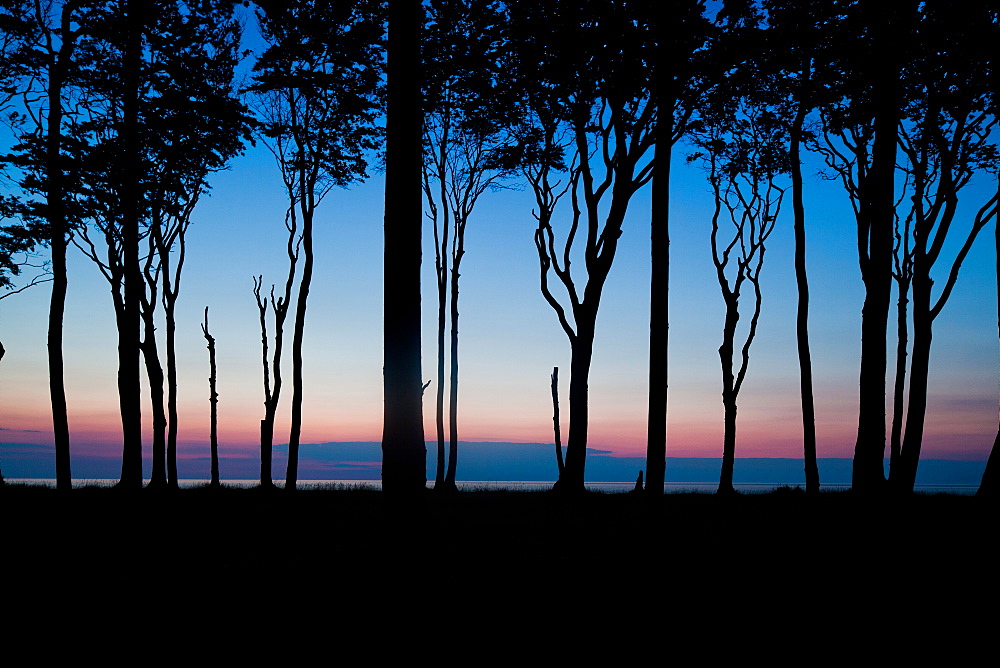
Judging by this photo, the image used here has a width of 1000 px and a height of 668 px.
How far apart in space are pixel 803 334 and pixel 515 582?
15.2 meters

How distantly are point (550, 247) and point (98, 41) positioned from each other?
15978 mm

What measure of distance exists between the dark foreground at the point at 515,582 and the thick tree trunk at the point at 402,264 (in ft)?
2.01

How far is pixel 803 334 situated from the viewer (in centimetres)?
1964

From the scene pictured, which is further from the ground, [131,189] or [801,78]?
[801,78]

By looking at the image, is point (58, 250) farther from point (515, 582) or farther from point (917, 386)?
point (917, 386)

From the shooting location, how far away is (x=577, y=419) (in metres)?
18.4

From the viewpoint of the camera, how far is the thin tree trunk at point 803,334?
19.5m

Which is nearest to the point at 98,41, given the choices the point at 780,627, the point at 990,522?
the point at 780,627

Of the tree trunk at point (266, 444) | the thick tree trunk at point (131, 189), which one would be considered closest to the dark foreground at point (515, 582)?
the thick tree trunk at point (131, 189)

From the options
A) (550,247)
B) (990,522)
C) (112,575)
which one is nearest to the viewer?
(112,575)

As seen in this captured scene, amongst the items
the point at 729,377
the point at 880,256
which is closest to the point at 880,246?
the point at 880,256

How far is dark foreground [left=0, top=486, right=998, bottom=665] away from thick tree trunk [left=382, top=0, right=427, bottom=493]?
61 cm

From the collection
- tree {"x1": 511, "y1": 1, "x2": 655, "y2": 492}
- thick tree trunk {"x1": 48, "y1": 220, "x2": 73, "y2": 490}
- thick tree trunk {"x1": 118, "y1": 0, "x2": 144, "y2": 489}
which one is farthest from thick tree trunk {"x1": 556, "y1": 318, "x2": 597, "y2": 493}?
thick tree trunk {"x1": 48, "y1": 220, "x2": 73, "y2": 490}

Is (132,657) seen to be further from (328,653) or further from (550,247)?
(550,247)
